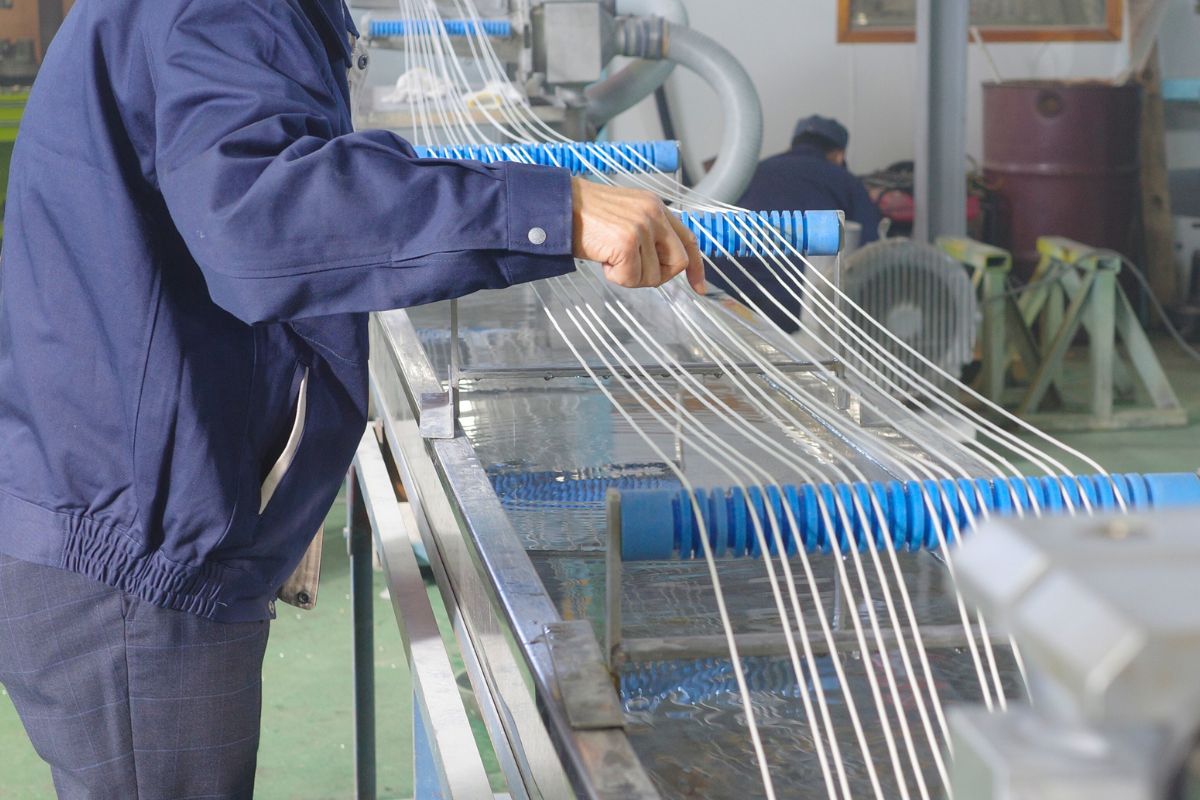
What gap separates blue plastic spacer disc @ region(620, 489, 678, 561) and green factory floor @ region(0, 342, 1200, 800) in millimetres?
1832

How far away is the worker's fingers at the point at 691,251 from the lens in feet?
2.74

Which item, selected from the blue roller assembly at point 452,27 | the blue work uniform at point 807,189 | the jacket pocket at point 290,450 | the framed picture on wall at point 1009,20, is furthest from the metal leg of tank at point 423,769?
the framed picture on wall at point 1009,20

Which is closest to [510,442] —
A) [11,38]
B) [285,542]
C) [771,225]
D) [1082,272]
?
[771,225]

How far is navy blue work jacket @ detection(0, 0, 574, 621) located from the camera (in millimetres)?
775

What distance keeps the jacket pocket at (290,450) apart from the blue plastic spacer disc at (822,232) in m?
0.77

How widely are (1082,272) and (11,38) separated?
441 centimetres

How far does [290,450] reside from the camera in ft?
3.46

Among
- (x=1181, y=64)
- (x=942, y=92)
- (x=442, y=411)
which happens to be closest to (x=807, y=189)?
(x=942, y=92)

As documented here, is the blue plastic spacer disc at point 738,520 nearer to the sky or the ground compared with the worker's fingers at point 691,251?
nearer to the ground

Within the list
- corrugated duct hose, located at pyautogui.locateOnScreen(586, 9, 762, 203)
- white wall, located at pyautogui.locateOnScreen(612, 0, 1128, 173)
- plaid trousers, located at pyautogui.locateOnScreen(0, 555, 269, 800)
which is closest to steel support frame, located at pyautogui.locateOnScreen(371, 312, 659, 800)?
plaid trousers, located at pyautogui.locateOnScreen(0, 555, 269, 800)

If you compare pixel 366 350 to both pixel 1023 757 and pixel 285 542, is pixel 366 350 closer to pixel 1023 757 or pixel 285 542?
pixel 285 542

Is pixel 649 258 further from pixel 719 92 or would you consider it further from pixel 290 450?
pixel 719 92

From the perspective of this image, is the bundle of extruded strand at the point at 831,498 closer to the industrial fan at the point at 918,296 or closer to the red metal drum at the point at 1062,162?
the industrial fan at the point at 918,296

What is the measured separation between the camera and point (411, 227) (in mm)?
772
